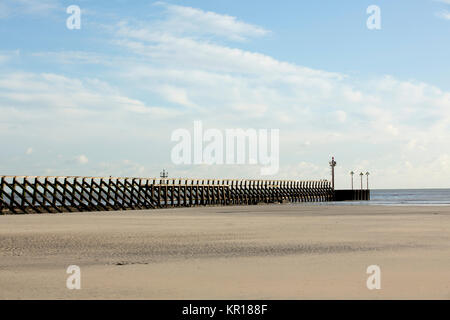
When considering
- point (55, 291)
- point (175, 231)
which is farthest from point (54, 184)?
point (55, 291)

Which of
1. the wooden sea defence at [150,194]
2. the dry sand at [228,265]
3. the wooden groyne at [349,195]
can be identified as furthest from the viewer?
the wooden groyne at [349,195]

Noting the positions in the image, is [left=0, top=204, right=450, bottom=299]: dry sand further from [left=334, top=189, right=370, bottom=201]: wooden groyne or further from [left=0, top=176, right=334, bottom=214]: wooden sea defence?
[left=334, top=189, right=370, bottom=201]: wooden groyne

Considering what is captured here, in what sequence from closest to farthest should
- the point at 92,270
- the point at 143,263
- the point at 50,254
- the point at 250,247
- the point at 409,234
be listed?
the point at 92,270 → the point at 143,263 → the point at 50,254 → the point at 250,247 → the point at 409,234

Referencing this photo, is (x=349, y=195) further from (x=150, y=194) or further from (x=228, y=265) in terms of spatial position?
(x=228, y=265)

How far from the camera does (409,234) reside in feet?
53.4

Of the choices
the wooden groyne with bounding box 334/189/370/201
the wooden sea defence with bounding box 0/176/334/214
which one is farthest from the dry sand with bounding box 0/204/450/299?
the wooden groyne with bounding box 334/189/370/201

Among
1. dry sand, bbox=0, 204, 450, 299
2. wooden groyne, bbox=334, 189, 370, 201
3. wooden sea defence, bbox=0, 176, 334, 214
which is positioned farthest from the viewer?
wooden groyne, bbox=334, 189, 370, 201

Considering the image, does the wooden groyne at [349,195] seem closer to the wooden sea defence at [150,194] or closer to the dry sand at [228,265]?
the wooden sea defence at [150,194]

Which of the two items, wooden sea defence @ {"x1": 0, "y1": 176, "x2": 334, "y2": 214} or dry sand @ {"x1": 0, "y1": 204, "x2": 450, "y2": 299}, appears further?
wooden sea defence @ {"x1": 0, "y1": 176, "x2": 334, "y2": 214}

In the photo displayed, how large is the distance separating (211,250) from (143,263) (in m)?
2.34

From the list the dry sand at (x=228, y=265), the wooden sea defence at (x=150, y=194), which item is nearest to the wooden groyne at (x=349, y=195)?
the wooden sea defence at (x=150, y=194)

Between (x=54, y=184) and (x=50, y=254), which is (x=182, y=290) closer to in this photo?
(x=50, y=254)

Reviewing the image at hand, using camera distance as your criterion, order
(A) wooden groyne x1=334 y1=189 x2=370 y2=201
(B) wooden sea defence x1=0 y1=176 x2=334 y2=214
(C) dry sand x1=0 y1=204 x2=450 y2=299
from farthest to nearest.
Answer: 1. (A) wooden groyne x1=334 y1=189 x2=370 y2=201
2. (B) wooden sea defence x1=0 y1=176 x2=334 y2=214
3. (C) dry sand x1=0 y1=204 x2=450 y2=299

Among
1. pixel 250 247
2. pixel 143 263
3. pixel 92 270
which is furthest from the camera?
pixel 250 247
